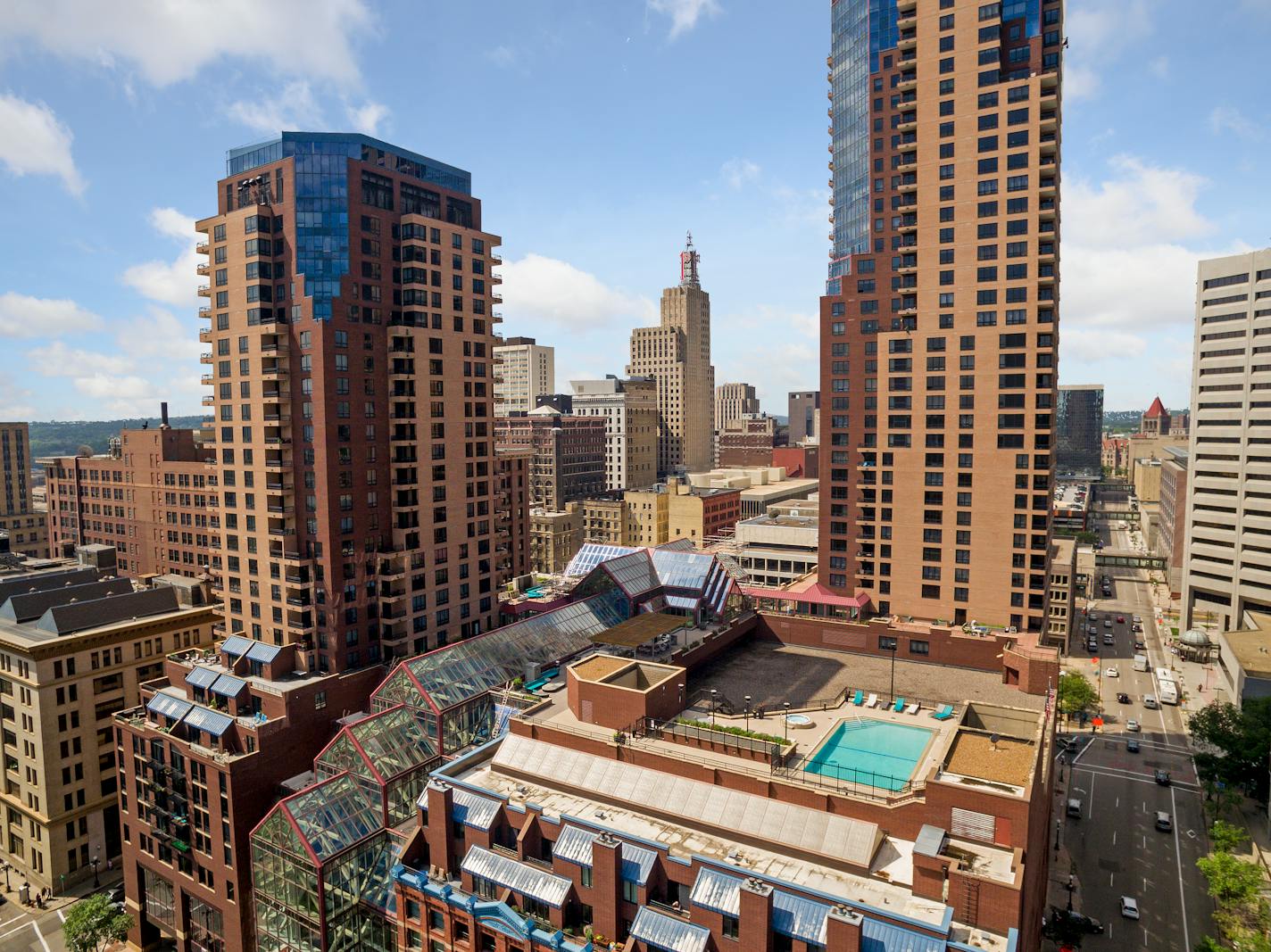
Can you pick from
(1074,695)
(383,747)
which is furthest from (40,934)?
(1074,695)

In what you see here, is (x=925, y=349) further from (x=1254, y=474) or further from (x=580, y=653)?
(x=1254, y=474)

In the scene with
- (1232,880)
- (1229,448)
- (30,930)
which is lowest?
(30,930)

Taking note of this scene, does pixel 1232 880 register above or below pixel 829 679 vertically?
below

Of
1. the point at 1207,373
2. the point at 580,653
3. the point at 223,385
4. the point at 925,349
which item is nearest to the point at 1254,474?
the point at 1207,373

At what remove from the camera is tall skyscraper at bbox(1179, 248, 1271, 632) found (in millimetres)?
151125

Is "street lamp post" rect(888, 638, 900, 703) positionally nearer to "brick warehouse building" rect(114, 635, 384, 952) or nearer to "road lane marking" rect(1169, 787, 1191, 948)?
"road lane marking" rect(1169, 787, 1191, 948)

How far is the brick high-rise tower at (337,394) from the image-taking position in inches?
3388

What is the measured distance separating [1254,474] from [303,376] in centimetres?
17709

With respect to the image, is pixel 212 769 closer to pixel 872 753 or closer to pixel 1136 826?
pixel 872 753

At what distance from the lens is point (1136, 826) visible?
91.9 meters

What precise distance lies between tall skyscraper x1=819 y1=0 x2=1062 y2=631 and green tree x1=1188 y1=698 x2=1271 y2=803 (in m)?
26.5

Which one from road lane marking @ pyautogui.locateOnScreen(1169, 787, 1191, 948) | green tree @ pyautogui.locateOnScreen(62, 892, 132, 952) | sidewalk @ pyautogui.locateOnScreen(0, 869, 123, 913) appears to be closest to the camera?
green tree @ pyautogui.locateOnScreen(62, 892, 132, 952)

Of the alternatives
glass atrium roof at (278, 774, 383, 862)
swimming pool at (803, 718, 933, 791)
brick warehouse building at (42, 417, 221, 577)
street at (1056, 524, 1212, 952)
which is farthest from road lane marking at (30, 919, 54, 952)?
street at (1056, 524, 1212, 952)

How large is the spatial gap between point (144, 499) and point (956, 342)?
142 m
